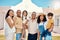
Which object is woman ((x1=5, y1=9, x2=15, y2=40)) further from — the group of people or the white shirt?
the white shirt

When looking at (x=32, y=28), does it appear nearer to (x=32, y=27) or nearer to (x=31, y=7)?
(x=32, y=27)

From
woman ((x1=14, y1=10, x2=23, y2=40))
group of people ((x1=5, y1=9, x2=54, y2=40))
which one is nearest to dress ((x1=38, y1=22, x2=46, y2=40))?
group of people ((x1=5, y1=9, x2=54, y2=40))

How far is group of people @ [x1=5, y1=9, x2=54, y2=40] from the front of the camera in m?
1.25

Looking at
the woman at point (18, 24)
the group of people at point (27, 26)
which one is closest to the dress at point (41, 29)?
the group of people at point (27, 26)

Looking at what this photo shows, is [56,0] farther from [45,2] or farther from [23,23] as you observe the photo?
[23,23]

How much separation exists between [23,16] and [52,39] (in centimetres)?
34

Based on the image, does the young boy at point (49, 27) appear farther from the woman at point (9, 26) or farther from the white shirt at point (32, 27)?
the woman at point (9, 26)

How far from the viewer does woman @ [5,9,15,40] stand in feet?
4.08

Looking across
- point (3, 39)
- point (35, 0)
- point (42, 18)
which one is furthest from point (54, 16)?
point (3, 39)

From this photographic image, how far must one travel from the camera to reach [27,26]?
1253 mm

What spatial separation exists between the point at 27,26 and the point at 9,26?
0.53 ft

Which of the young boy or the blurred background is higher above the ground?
the blurred background

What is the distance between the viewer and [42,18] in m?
1.26

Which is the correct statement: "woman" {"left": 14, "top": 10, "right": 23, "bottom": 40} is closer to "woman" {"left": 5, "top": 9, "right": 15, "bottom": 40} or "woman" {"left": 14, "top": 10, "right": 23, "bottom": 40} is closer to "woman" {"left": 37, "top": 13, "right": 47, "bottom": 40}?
"woman" {"left": 5, "top": 9, "right": 15, "bottom": 40}
